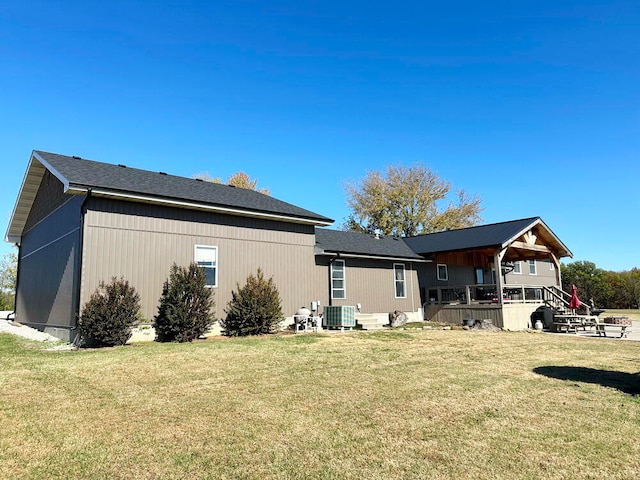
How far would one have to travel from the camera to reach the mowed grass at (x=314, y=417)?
11.0 feet

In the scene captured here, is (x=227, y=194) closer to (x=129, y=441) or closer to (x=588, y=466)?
(x=129, y=441)

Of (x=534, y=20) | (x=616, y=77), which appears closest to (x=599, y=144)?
(x=616, y=77)

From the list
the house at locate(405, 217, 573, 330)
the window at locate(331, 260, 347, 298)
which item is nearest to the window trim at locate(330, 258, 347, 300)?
the window at locate(331, 260, 347, 298)

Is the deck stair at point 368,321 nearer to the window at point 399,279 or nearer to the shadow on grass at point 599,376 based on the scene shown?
the window at point 399,279

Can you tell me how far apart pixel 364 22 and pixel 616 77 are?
31.6 ft

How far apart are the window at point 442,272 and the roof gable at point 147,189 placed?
27.8 feet

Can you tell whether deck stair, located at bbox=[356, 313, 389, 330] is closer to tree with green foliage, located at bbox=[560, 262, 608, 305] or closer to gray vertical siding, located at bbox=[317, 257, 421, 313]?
gray vertical siding, located at bbox=[317, 257, 421, 313]

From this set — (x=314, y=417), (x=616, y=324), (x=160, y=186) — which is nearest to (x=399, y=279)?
(x=616, y=324)

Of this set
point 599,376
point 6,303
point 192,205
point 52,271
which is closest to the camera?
point 599,376

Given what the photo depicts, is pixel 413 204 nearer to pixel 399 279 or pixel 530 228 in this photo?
pixel 530 228

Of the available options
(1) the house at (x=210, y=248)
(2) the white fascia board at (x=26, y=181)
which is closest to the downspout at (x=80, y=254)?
(1) the house at (x=210, y=248)

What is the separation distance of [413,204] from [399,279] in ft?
78.1

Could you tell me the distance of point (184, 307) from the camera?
11.7 meters

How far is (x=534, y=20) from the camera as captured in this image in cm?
1405
